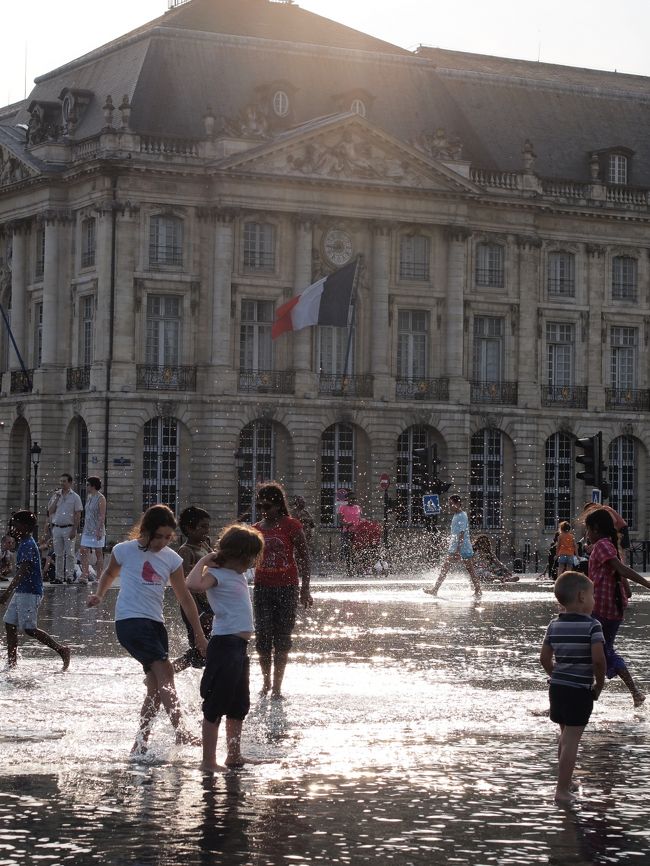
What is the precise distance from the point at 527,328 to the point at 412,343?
4.21 m

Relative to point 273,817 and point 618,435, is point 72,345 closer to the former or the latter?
point 618,435

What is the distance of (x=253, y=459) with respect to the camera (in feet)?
202

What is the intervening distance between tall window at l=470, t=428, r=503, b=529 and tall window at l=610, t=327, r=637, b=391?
5337 mm

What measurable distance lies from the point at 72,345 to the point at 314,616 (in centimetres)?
3505

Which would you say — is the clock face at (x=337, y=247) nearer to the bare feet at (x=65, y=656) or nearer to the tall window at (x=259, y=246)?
the tall window at (x=259, y=246)

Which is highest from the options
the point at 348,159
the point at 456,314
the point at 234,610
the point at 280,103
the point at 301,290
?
the point at 280,103

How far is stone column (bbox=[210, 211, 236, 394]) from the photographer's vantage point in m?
60.8

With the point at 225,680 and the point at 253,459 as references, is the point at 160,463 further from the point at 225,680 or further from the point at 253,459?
the point at 225,680

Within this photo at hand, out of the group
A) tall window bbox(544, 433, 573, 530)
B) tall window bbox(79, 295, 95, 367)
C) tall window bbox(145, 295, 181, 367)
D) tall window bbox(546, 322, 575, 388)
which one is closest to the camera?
tall window bbox(145, 295, 181, 367)

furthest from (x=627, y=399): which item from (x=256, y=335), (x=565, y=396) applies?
(x=256, y=335)

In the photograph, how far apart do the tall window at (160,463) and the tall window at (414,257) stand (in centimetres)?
925

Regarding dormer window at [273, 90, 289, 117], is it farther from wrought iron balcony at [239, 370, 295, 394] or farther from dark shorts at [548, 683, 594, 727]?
dark shorts at [548, 683, 594, 727]

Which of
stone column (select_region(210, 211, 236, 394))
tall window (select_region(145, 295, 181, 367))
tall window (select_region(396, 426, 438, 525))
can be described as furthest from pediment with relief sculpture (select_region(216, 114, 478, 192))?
tall window (select_region(396, 426, 438, 525))

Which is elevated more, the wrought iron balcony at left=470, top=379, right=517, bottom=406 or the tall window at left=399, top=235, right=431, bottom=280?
the tall window at left=399, top=235, right=431, bottom=280
